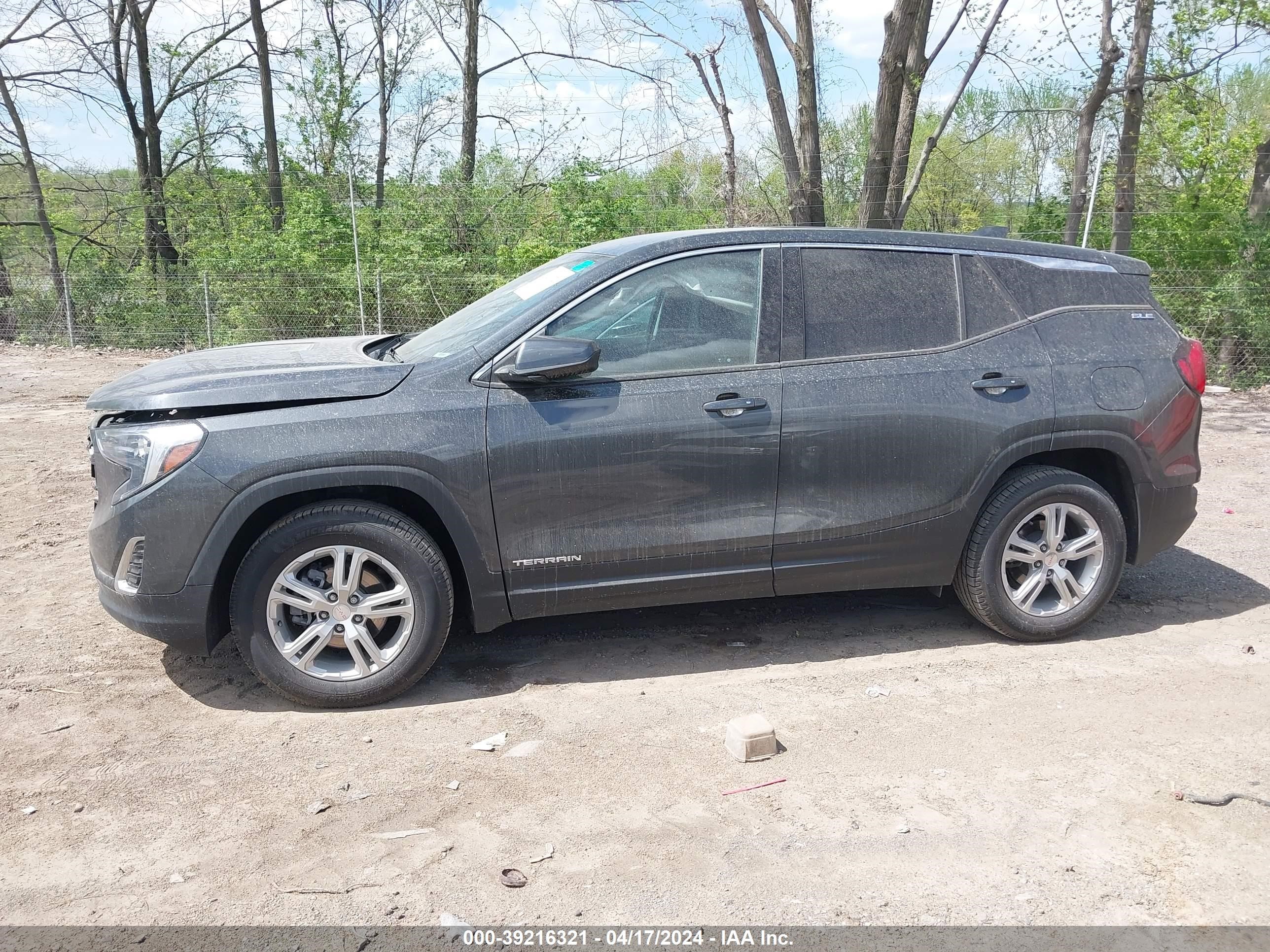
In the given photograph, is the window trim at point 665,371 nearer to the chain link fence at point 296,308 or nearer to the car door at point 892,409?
the car door at point 892,409

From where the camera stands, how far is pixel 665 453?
4.24 meters

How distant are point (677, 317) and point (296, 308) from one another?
12382 mm

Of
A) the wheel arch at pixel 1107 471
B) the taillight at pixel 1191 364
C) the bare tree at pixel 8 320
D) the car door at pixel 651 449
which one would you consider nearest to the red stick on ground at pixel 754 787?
the car door at pixel 651 449

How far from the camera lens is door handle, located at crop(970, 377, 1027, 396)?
181 inches

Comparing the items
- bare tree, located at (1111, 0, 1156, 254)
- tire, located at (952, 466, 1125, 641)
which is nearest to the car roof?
tire, located at (952, 466, 1125, 641)

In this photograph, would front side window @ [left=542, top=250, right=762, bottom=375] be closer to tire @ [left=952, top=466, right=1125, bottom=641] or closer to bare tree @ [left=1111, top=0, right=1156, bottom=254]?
tire @ [left=952, top=466, right=1125, bottom=641]

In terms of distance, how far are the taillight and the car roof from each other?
1.40 feet

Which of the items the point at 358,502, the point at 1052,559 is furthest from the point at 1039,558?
the point at 358,502

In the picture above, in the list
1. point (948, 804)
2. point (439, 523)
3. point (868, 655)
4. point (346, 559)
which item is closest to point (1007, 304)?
point (868, 655)

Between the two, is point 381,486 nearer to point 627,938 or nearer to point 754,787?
point 754,787

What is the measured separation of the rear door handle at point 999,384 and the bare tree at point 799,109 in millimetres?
10339

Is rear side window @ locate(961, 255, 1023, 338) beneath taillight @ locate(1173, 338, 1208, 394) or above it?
above

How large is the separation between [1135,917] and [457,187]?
47.8ft

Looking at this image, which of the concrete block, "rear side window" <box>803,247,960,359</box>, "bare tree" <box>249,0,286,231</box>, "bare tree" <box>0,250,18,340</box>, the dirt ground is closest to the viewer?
the dirt ground
